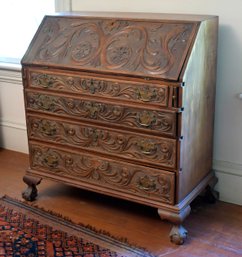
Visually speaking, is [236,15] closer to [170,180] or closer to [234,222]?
[170,180]

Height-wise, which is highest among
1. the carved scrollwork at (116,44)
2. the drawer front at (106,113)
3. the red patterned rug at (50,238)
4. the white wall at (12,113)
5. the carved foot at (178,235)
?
the carved scrollwork at (116,44)

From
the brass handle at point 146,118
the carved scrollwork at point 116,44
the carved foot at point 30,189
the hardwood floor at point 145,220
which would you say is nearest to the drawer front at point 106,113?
the brass handle at point 146,118

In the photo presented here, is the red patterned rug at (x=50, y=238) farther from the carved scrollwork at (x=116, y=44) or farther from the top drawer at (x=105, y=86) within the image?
the carved scrollwork at (x=116, y=44)

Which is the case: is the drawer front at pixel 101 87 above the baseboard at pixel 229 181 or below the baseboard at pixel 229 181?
above

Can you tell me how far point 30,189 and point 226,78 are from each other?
4.42 ft

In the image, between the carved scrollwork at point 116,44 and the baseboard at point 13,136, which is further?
the baseboard at point 13,136

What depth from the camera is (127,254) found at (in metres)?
2.09

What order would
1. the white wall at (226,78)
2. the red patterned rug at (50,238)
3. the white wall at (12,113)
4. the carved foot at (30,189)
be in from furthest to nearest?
the white wall at (12,113)
the carved foot at (30,189)
the white wall at (226,78)
the red patterned rug at (50,238)

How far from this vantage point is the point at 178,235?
7.13 ft

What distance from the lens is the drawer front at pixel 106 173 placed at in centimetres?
215

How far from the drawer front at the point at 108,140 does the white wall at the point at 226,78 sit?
1.90 ft

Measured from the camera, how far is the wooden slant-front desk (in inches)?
79.9


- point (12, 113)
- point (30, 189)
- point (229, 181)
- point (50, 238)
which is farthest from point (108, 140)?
point (12, 113)

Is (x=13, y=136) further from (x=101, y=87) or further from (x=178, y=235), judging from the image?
(x=178, y=235)
